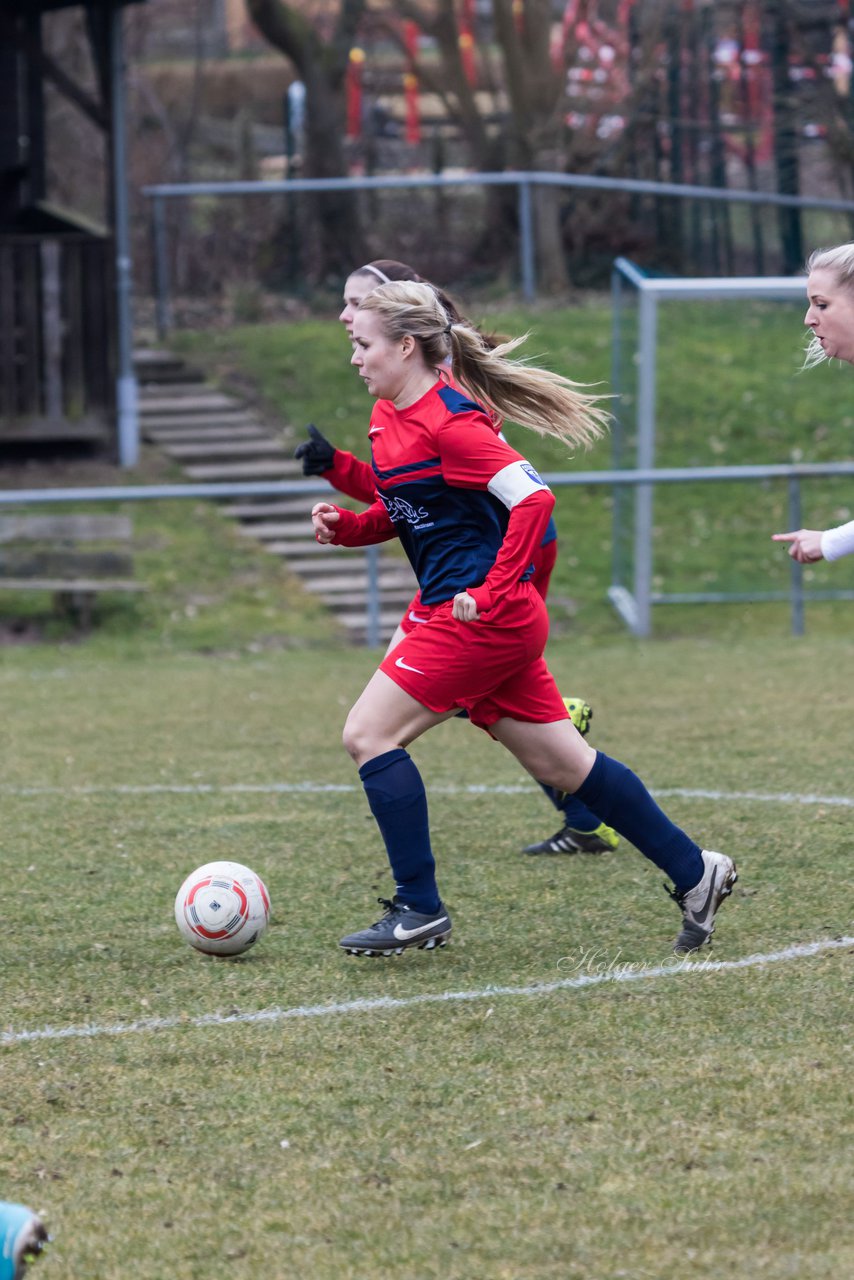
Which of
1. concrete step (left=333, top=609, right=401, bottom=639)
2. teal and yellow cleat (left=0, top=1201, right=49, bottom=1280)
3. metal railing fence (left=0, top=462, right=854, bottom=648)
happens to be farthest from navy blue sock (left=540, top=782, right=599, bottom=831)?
concrete step (left=333, top=609, right=401, bottom=639)

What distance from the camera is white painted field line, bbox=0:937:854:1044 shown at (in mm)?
4199

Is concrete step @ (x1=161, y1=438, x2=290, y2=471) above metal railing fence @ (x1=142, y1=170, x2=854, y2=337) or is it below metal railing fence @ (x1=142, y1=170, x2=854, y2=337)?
below

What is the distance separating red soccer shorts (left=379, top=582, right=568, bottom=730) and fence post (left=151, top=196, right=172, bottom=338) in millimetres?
14255

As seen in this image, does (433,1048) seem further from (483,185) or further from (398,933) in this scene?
(483,185)

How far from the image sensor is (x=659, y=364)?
1529 cm

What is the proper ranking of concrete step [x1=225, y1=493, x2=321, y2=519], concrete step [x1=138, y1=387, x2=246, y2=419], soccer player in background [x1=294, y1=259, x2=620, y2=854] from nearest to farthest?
soccer player in background [x1=294, y1=259, x2=620, y2=854] → concrete step [x1=225, y1=493, x2=321, y2=519] → concrete step [x1=138, y1=387, x2=246, y2=419]

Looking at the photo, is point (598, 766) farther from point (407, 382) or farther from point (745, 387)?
point (745, 387)

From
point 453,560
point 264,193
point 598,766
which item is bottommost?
point 598,766

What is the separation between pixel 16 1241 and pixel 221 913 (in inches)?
80.3

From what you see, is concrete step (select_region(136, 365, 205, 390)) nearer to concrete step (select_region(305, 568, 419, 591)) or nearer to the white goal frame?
concrete step (select_region(305, 568, 419, 591))

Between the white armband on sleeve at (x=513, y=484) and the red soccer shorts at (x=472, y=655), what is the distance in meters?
0.24

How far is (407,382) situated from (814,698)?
17.2ft

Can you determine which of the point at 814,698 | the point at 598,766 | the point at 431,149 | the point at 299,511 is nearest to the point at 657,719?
the point at 814,698

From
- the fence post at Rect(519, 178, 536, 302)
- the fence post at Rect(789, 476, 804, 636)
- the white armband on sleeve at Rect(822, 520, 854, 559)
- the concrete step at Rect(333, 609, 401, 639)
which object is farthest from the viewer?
the fence post at Rect(519, 178, 536, 302)
